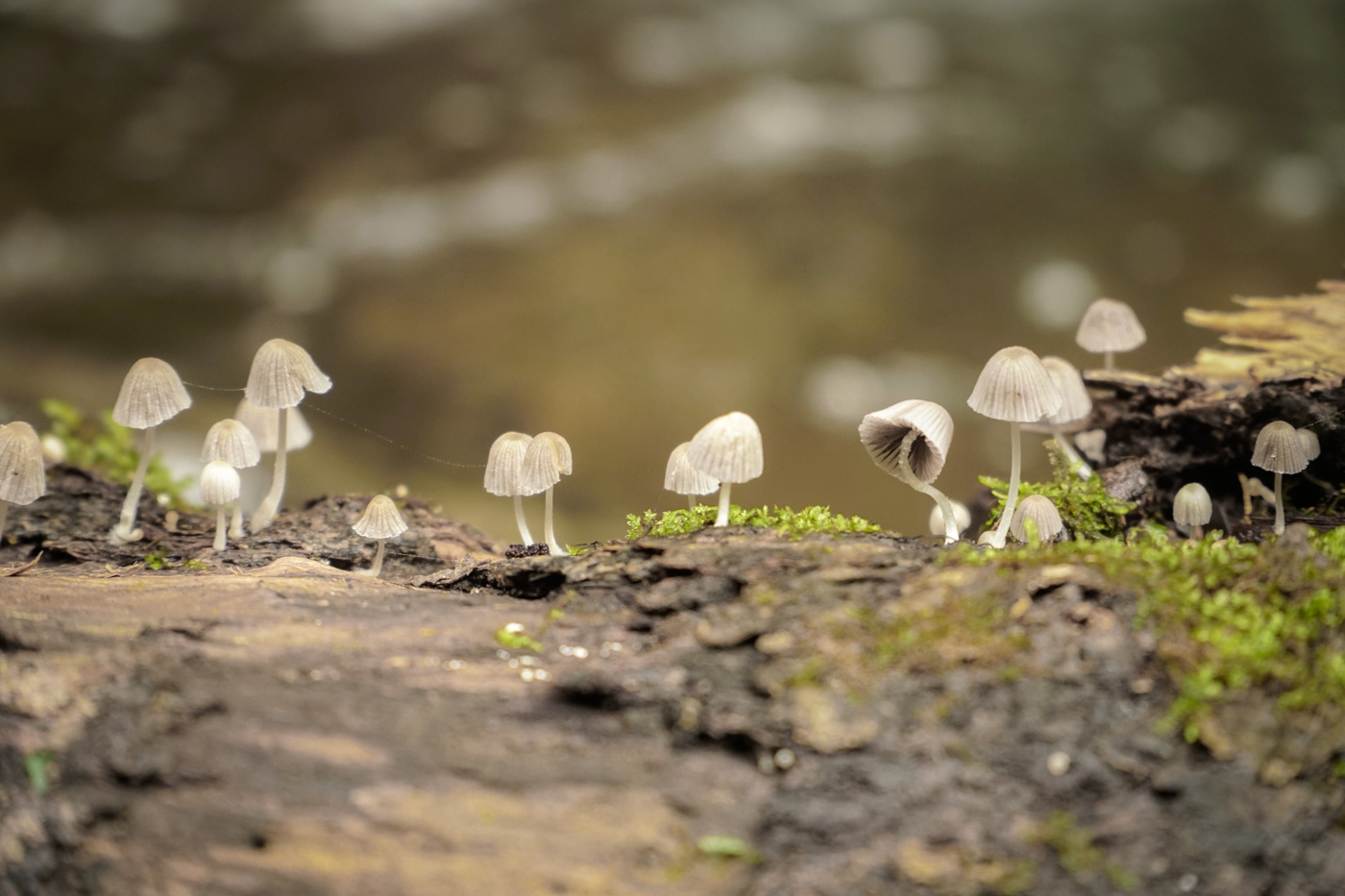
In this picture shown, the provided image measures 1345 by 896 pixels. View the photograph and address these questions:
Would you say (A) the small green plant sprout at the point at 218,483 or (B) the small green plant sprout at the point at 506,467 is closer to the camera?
(B) the small green plant sprout at the point at 506,467

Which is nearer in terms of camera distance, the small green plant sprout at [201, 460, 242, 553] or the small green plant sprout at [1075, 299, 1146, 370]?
the small green plant sprout at [201, 460, 242, 553]

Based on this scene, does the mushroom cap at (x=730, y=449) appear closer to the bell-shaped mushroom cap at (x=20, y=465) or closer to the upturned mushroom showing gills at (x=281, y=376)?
the upturned mushroom showing gills at (x=281, y=376)

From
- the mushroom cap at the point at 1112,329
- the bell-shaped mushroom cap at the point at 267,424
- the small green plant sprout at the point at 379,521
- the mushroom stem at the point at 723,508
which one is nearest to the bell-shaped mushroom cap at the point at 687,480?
the mushroom stem at the point at 723,508

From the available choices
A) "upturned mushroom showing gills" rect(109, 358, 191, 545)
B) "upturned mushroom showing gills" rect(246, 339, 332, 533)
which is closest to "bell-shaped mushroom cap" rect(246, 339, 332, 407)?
"upturned mushroom showing gills" rect(246, 339, 332, 533)

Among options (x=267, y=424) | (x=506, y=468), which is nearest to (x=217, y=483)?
(x=267, y=424)

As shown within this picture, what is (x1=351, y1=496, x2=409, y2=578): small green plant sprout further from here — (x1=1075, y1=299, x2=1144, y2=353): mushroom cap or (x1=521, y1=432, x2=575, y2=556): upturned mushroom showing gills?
(x1=1075, y1=299, x2=1144, y2=353): mushroom cap

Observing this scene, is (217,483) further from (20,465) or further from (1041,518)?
(1041,518)
